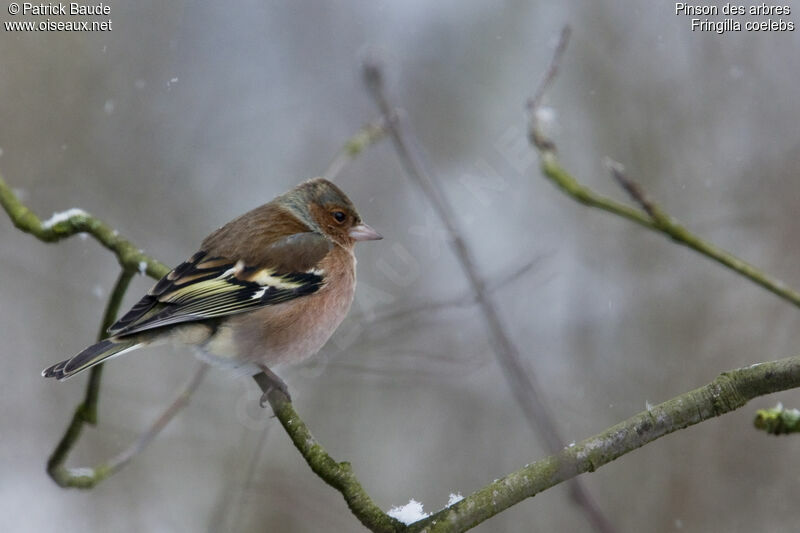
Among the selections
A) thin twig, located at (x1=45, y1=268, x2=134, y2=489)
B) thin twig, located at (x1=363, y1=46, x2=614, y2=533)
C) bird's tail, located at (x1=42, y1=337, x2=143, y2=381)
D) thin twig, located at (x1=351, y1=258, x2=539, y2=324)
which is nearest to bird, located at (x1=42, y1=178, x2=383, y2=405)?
bird's tail, located at (x1=42, y1=337, x2=143, y2=381)

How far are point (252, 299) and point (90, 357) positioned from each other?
706 mm

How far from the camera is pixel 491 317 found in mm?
1304

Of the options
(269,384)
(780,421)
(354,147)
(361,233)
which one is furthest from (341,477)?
(361,233)

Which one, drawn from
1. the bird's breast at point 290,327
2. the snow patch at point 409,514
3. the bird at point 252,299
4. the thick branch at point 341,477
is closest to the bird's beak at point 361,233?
the bird at point 252,299

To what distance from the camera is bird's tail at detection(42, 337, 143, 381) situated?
2801 millimetres

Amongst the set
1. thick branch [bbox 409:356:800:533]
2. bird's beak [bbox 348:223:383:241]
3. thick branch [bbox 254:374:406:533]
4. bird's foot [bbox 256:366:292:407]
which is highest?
bird's beak [bbox 348:223:383:241]

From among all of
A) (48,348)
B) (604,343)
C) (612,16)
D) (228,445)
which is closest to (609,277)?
(604,343)

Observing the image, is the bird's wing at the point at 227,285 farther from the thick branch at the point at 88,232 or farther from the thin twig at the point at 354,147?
the thin twig at the point at 354,147

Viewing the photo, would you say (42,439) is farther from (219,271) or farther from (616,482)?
(616,482)

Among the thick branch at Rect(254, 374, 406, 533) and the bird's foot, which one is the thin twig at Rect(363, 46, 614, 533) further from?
the bird's foot

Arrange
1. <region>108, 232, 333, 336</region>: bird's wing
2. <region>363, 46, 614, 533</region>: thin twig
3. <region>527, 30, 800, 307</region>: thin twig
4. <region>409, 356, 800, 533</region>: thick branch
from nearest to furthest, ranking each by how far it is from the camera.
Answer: <region>363, 46, 614, 533</region>: thin twig → <region>409, 356, 800, 533</region>: thick branch → <region>527, 30, 800, 307</region>: thin twig → <region>108, 232, 333, 336</region>: bird's wing

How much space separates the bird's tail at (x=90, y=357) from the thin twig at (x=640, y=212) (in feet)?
5.62

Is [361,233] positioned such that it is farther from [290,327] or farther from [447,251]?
[447,251]

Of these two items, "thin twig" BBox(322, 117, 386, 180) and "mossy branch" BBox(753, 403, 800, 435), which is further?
"thin twig" BBox(322, 117, 386, 180)
